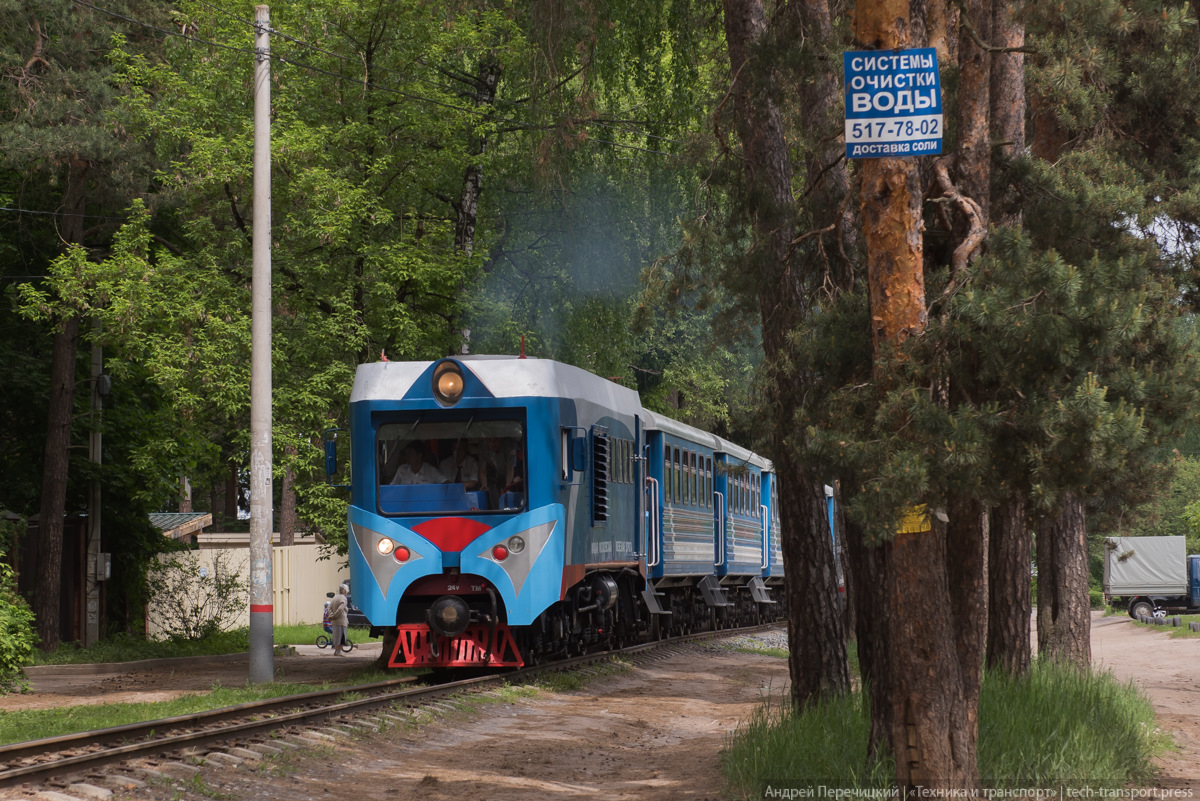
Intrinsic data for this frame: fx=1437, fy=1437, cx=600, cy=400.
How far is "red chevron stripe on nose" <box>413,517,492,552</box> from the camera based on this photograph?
50.3 feet

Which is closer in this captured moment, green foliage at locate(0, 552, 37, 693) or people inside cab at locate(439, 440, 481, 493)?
people inside cab at locate(439, 440, 481, 493)

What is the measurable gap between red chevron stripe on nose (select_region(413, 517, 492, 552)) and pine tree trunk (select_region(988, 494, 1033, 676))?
521cm

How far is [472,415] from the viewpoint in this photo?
51.1 feet

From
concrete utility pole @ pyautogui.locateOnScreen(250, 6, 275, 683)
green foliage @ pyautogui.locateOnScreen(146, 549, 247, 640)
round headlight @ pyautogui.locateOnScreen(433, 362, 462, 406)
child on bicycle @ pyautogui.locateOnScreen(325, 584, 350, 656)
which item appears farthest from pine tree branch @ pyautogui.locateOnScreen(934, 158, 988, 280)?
green foliage @ pyautogui.locateOnScreen(146, 549, 247, 640)

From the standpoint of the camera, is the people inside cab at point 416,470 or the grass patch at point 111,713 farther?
the people inside cab at point 416,470

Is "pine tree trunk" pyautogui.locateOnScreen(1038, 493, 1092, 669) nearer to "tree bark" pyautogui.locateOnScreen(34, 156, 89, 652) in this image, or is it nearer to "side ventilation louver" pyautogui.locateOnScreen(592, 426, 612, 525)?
"side ventilation louver" pyautogui.locateOnScreen(592, 426, 612, 525)

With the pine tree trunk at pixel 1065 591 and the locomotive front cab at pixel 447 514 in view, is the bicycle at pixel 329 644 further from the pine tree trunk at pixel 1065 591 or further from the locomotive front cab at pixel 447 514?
the pine tree trunk at pixel 1065 591

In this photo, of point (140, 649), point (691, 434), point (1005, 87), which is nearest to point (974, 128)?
point (1005, 87)

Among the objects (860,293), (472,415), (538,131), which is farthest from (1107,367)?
(538,131)

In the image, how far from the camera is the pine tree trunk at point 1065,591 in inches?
619

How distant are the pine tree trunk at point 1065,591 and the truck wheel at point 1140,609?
3201cm

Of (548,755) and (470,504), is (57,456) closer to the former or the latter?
(470,504)

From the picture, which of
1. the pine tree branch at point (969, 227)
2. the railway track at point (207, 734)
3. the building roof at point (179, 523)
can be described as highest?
the pine tree branch at point (969, 227)

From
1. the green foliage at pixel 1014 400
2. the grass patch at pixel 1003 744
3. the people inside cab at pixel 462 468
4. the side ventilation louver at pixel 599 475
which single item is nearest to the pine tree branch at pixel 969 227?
the green foliage at pixel 1014 400
